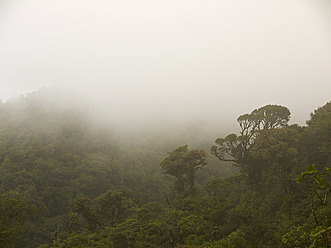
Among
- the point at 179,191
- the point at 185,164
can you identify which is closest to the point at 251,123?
the point at 185,164

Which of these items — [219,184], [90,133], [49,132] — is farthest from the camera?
[90,133]

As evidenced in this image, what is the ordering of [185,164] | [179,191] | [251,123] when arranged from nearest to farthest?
1. [251,123]
2. [185,164]
3. [179,191]

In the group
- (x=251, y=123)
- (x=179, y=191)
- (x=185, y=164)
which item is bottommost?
(x=179, y=191)

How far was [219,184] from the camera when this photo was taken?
24.7 meters

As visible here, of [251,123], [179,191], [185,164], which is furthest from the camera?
[179,191]

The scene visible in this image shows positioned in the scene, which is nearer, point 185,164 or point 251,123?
point 251,123

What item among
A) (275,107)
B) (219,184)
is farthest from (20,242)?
(275,107)

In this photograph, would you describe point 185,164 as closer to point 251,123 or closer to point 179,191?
point 179,191

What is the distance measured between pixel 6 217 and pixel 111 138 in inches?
2069

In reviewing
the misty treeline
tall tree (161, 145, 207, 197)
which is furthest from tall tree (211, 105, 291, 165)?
tall tree (161, 145, 207, 197)

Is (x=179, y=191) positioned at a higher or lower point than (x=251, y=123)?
lower

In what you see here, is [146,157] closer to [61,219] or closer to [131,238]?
[61,219]

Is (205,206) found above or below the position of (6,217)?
below

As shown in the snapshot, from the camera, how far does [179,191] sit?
2794 cm
